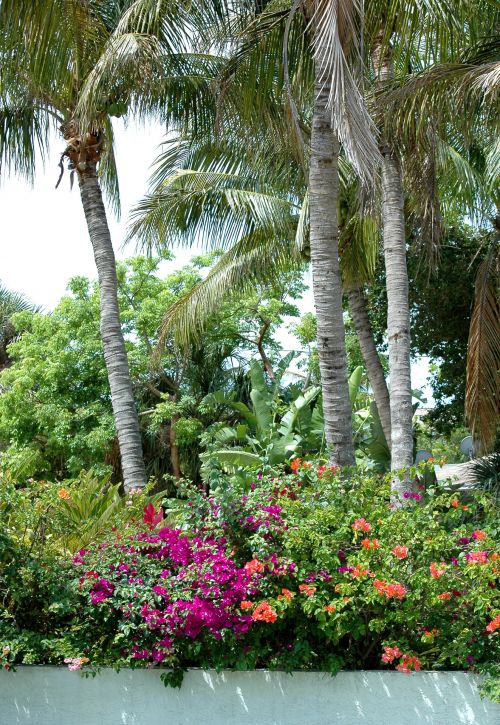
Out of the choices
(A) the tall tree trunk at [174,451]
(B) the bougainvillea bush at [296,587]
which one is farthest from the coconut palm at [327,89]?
(A) the tall tree trunk at [174,451]

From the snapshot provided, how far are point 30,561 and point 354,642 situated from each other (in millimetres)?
2450

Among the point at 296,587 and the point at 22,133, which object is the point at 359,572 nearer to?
the point at 296,587

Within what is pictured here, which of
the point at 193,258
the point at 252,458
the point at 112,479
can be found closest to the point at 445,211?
the point at 252,458

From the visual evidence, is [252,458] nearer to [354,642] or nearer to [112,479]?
[112,479]

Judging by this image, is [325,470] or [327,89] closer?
[325,470]

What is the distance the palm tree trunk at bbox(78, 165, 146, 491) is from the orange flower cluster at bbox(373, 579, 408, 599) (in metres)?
5.62

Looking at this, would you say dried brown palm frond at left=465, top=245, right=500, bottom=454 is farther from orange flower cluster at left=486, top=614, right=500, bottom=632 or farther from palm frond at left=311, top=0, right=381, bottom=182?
orange flower cluster at left=486, top=614, right=500, bottom=632

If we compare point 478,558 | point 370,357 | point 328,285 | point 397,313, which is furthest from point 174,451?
point 478,558

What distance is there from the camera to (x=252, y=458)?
17594 millimetres

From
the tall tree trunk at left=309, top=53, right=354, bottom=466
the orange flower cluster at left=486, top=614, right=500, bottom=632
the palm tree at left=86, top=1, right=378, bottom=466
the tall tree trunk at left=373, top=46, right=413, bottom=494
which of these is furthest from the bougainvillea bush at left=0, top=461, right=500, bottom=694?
the tall tree trunk at left=373, top=46, right=413, bottom=494

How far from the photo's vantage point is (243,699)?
618cm

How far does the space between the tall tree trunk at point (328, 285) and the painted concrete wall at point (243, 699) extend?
196 cm

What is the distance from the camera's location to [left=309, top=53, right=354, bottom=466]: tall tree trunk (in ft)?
24.2

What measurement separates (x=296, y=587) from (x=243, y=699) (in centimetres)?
91
